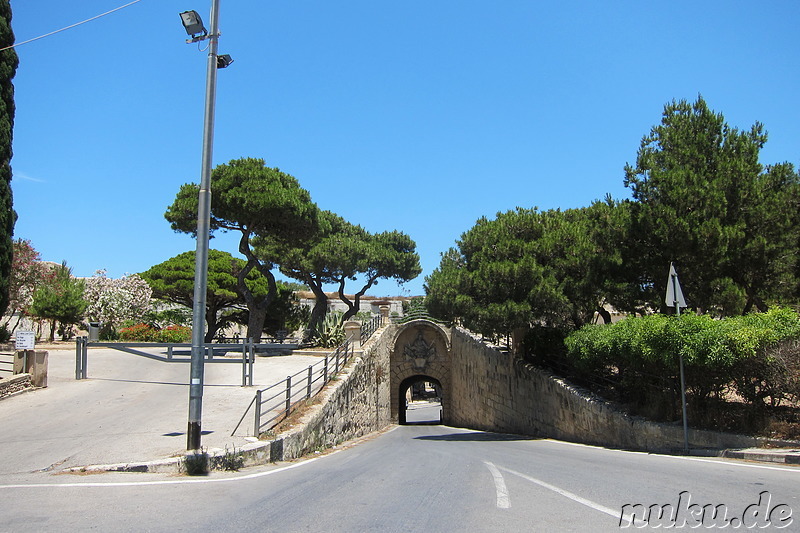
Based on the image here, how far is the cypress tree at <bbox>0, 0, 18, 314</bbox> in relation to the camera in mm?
16844

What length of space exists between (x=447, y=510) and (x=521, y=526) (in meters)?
0.92

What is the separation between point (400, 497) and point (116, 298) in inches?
1079

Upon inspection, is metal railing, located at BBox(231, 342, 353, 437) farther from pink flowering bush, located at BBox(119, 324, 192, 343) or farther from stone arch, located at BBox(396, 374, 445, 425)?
stone arch, located at BBox(396, 374, 445, 425)

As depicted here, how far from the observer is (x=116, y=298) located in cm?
2967

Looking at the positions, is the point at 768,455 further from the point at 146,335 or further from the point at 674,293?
the point at 146,335

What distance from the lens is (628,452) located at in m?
11.6

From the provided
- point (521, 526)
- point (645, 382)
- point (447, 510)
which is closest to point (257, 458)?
point (447, 510)

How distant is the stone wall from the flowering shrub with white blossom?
15.9 metres

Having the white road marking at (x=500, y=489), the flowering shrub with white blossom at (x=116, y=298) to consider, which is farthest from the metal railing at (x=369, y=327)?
the white road marking at (x=500, y=489)

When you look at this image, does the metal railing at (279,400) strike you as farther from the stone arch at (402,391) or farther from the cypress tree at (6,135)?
the stone arch at (402,391)

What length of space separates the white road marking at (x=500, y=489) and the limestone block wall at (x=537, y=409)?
4442mm

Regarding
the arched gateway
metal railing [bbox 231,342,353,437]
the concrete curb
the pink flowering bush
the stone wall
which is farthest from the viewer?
the arched gateway

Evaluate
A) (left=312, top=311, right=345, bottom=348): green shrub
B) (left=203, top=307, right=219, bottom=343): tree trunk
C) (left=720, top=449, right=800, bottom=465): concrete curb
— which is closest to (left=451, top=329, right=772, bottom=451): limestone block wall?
(left=720, top=449, right=800, bottom=465): concrete curb

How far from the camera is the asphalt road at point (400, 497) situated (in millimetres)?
5180
